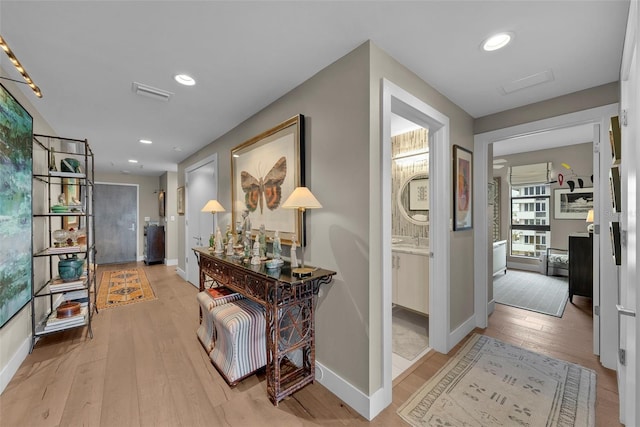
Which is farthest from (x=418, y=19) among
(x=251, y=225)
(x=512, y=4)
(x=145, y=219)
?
(x=145, y=219)

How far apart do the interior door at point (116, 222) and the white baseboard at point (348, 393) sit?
7.08m

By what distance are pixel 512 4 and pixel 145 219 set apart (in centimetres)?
833

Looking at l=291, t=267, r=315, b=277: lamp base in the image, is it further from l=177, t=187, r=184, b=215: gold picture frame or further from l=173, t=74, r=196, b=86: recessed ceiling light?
l=177, t=187, r=184, b=215: gold picture frame

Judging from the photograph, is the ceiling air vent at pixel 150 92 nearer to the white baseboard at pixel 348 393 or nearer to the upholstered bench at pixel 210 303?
the upholstered bench at pixel 210 303

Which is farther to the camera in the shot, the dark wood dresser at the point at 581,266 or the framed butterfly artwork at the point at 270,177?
the dark wood dresser at the point at 581,266

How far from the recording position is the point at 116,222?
6.64 metres

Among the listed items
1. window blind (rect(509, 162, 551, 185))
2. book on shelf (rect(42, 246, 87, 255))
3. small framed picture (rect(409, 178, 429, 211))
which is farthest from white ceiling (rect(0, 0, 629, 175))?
window blind (rect(509, 162, 551, 185))

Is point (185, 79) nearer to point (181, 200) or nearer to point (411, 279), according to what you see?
point (411, 279)

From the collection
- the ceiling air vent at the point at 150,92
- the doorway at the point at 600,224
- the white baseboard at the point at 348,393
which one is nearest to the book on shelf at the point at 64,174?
the ceiling air vent at the point at 150,92

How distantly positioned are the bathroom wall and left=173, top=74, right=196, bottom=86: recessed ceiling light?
272 centimetres

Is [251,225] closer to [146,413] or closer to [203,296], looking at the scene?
[203,296]

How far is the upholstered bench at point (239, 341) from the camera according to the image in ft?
6.19

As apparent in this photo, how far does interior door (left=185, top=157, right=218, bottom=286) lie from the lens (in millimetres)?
4047

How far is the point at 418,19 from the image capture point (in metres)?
1.43
